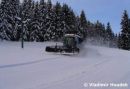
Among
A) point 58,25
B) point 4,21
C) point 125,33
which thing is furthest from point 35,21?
point 125,33

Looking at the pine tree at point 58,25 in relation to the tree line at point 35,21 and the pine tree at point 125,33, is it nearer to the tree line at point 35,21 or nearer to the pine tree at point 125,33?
the tree line at point 35,21

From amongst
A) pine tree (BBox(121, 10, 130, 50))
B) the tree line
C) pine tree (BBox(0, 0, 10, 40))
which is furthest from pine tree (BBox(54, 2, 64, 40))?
pine tree (BBox(121, 10, 130, 50))

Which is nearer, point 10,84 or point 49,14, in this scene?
point 10,84

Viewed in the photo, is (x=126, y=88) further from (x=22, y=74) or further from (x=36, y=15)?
(x=36, y=15)

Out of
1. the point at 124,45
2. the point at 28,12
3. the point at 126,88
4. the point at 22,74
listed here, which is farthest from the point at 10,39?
the point at 126,88

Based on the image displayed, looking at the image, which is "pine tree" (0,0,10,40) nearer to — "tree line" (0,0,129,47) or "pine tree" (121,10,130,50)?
"tree line" (0,0,129,47)

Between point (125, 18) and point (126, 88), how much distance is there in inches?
2514

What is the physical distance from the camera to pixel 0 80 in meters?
11.6

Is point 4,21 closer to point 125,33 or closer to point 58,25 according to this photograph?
point 58,25

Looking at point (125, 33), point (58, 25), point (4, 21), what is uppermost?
point (4, 21)

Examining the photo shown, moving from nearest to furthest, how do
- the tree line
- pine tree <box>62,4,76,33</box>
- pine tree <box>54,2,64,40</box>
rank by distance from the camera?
the tree line, pine tree <box>54,2,64,40</box>, pine tree <box>62,4,76,33</box>

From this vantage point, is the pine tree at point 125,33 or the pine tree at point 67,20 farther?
the pine tree at point 67,20

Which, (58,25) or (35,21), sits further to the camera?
(58,25)

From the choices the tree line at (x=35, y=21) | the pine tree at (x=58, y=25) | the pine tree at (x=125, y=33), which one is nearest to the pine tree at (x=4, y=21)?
the tree line at (x=35, y=21)
